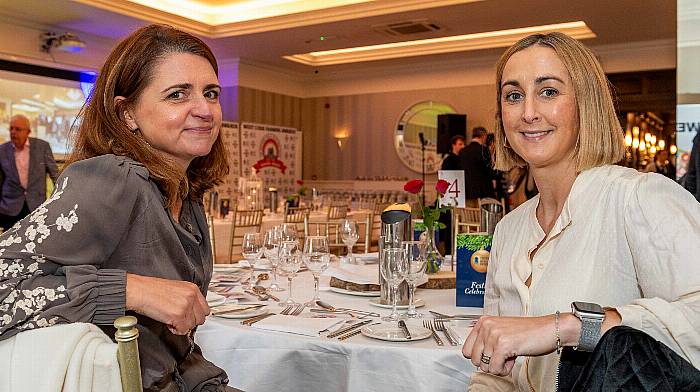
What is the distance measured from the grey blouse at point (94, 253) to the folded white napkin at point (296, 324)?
0.50 m

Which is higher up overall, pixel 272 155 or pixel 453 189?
pixel 272 155

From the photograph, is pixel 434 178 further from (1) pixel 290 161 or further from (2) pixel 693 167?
(2) pixel 693 167

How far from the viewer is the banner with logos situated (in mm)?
11828

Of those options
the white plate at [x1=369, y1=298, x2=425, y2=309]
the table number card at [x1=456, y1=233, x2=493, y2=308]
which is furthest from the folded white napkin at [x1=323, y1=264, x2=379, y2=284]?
the table number card at [x1=456, y1=233, x2=493, y2=308]

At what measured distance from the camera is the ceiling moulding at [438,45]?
32.1 ft

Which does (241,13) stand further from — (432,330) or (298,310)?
(432,330)

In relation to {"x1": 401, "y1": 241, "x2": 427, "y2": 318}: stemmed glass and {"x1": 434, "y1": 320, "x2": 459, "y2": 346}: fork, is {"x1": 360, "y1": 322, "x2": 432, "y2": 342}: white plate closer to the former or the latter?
{"x1": 434, "y1": 320, "x2": 459, "y2": 346}: fork

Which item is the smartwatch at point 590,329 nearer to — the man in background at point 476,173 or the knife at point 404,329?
the knife at point 404,329

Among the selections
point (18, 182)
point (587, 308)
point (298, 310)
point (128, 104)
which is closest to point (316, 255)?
point (298, 310)

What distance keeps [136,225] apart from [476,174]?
7.79 m

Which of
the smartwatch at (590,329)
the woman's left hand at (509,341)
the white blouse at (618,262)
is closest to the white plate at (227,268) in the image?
the white blouse at (618,262)

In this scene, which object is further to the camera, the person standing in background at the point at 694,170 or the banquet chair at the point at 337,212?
the banquet chair at the point at 337,212

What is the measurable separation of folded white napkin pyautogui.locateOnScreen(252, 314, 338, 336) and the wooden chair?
3.01ft

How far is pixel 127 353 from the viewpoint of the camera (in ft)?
3.16
